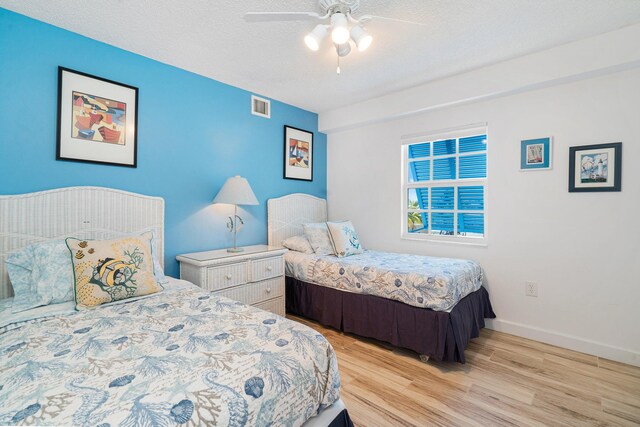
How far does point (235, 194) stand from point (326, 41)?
1.50 metres

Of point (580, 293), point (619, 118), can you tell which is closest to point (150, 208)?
point (580, 293)

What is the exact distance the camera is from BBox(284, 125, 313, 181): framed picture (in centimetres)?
372

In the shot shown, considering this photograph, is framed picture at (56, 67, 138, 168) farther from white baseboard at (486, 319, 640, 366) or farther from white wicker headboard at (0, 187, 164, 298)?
white baseboard at (486, 319, 640, 366)

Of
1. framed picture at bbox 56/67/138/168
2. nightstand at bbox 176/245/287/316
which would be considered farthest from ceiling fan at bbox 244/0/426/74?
nightstand at bbox 176/245/287/316

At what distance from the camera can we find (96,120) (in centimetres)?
225

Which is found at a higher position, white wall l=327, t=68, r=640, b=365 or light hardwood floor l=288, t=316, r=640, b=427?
white wall l=327, t=68, r=640, b=365

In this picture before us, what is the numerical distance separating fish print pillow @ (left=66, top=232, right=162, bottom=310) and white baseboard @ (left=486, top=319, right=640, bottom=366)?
304 cm

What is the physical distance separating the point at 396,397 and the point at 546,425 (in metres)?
0.81

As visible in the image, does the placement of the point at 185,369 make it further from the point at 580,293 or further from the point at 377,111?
the point at 377,111

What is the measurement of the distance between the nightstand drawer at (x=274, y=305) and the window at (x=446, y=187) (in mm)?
1684

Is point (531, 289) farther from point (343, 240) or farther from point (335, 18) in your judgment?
point (335, 18)

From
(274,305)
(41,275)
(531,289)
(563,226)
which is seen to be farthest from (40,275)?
(563,226)

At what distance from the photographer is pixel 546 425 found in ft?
5.41

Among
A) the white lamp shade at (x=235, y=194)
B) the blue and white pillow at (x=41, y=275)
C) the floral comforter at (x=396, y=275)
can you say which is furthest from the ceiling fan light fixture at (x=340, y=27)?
the blue and white pillow at (x=41, y=275)
